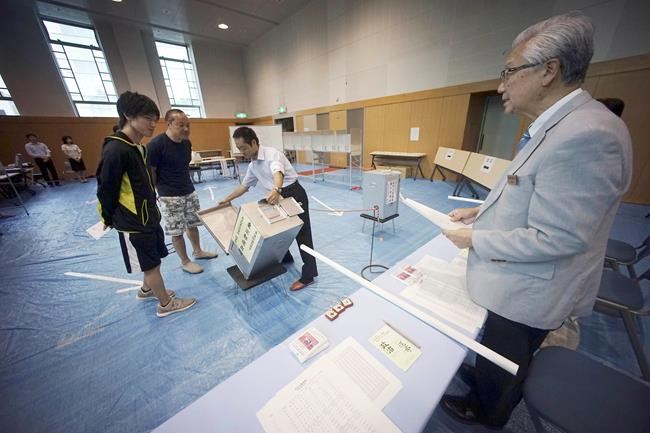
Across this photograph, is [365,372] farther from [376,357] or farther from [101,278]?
[101,278]

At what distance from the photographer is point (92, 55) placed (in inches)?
356

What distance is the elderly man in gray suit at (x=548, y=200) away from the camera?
24.3 inches

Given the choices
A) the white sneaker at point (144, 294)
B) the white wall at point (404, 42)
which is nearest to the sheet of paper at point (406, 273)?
the white sneaker at point (144, 294)

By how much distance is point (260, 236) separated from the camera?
1.52 meters

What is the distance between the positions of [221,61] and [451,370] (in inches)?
603

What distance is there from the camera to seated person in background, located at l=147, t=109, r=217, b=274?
2.11 m

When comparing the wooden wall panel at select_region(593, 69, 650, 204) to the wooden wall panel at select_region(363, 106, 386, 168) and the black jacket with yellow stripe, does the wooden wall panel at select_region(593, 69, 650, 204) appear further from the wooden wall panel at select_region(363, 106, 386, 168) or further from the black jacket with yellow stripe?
the black jacket with yellow stripe

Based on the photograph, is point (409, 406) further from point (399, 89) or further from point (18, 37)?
point (18, 37)

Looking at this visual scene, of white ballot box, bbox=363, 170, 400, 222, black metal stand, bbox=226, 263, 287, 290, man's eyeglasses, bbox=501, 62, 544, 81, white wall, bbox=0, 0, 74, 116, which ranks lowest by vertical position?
black metal stand, bbox=226, 263, 287, 290

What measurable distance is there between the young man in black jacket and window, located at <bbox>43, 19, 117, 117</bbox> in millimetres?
11834

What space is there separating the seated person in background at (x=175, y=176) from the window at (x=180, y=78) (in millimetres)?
11391

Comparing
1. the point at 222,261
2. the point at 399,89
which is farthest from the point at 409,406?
the point at 399,89

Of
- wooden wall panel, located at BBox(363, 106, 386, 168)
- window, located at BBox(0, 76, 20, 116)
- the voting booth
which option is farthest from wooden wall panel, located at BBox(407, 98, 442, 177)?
window, located at BBox(0, 76, 20, 116)

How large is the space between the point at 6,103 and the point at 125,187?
12.2 meters
